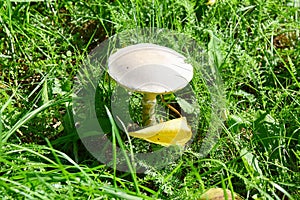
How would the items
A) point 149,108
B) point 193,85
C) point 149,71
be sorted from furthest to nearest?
point 193,85, point 149,108, point 149,71

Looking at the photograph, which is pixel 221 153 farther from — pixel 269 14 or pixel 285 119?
pixel 269 14

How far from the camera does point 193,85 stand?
2.08 meters

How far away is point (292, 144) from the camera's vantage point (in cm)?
199

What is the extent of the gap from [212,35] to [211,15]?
0.71ft

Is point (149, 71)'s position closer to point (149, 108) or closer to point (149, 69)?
point (149, 69)

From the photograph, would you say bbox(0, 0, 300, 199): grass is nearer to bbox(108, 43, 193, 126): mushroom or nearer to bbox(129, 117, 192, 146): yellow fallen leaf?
bbox(129, 117, 192, 146): yellow fallen leaf

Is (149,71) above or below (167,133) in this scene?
above

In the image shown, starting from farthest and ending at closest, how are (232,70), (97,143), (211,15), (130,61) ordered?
(211,15) → (232,70) → (97,143) → (130,61)

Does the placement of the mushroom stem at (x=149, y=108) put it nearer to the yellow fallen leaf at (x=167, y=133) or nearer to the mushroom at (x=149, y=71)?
the mushroom at (x=149, y=71)

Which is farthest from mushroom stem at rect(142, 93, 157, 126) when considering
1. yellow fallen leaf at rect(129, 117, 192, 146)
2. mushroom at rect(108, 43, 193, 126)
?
yellow fallen leaf at rect(129, 117, 192, 146)

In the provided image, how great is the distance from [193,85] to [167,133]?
0.33 meters

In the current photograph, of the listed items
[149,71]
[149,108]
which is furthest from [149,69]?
[149,108]

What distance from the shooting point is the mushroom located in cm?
178

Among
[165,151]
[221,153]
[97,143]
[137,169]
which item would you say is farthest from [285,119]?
[97,143]
